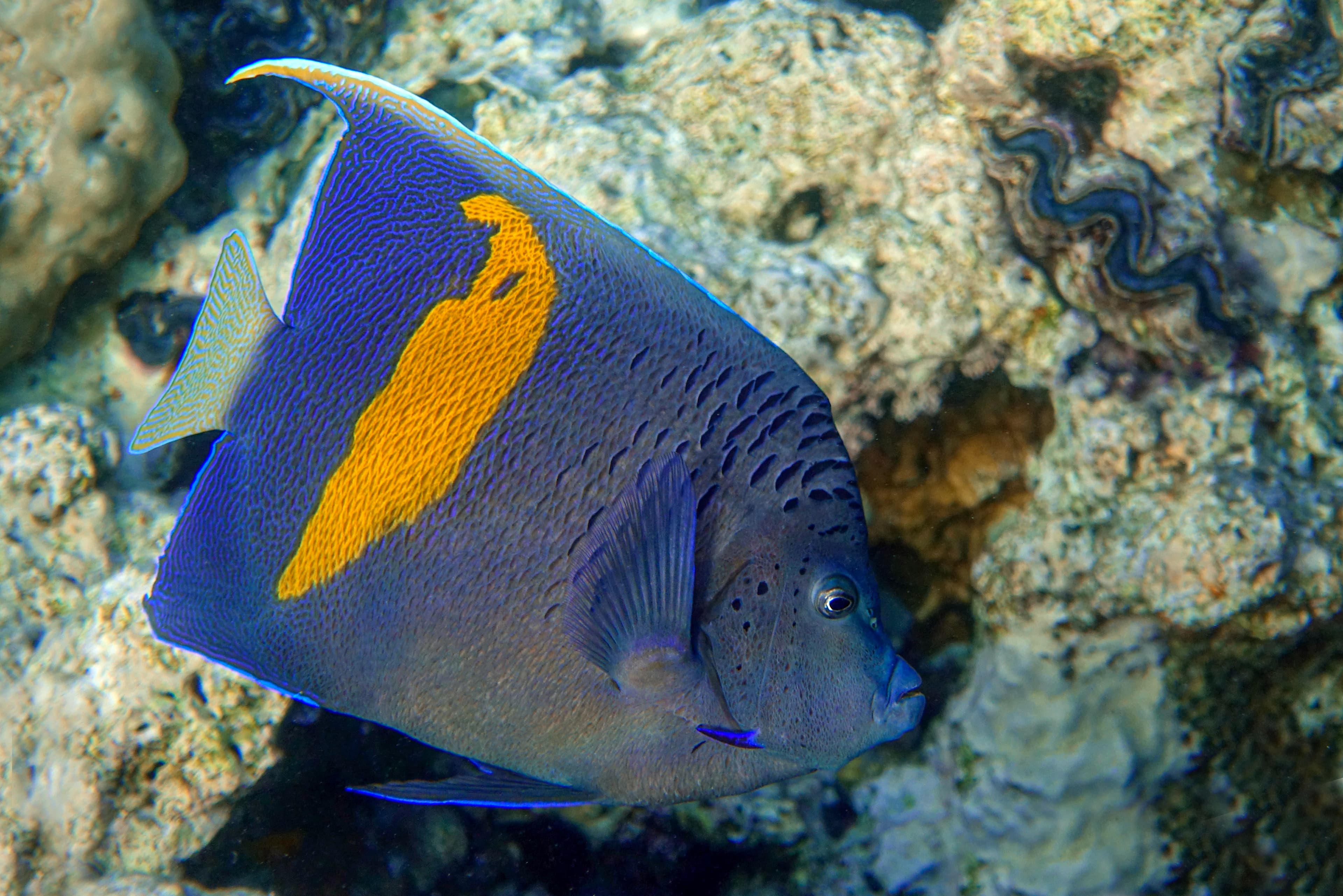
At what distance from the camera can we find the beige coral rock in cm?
273

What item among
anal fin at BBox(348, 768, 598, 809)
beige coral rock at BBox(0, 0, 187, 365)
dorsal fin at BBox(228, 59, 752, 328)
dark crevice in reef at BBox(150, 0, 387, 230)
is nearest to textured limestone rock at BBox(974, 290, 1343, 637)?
dorsal fin at BBox(228, 59, 752, 328)

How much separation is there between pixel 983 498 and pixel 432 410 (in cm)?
167

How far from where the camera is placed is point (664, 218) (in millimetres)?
2424

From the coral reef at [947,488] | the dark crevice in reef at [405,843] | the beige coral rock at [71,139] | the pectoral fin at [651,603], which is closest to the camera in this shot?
the pectoral fin at [651,603]

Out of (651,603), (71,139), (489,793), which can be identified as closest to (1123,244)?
(651,603)

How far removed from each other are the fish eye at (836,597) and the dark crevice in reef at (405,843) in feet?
4.55

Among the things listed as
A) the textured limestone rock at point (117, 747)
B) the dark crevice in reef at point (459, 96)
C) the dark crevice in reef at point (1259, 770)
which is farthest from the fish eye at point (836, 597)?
the dark crevice in reef at point (459, 96)

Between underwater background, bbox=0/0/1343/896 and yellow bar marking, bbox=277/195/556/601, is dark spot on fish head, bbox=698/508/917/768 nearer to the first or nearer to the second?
yellow bar marking, bbox=277/195/556/601

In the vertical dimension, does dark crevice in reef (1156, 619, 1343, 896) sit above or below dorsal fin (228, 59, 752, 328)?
below

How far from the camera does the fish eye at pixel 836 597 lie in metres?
1.18

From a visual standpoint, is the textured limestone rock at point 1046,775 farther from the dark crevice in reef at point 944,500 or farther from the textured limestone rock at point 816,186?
the textured limestone rock at point 816,186

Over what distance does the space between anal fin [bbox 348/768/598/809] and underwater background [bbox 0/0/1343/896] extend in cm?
88

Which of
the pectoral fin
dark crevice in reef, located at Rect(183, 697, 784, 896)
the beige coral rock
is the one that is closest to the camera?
the pectoral fin

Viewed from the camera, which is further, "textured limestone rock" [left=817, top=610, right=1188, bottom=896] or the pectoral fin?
"textured limestone rock" [left=817, top=610, right=1188, bottom=896]
